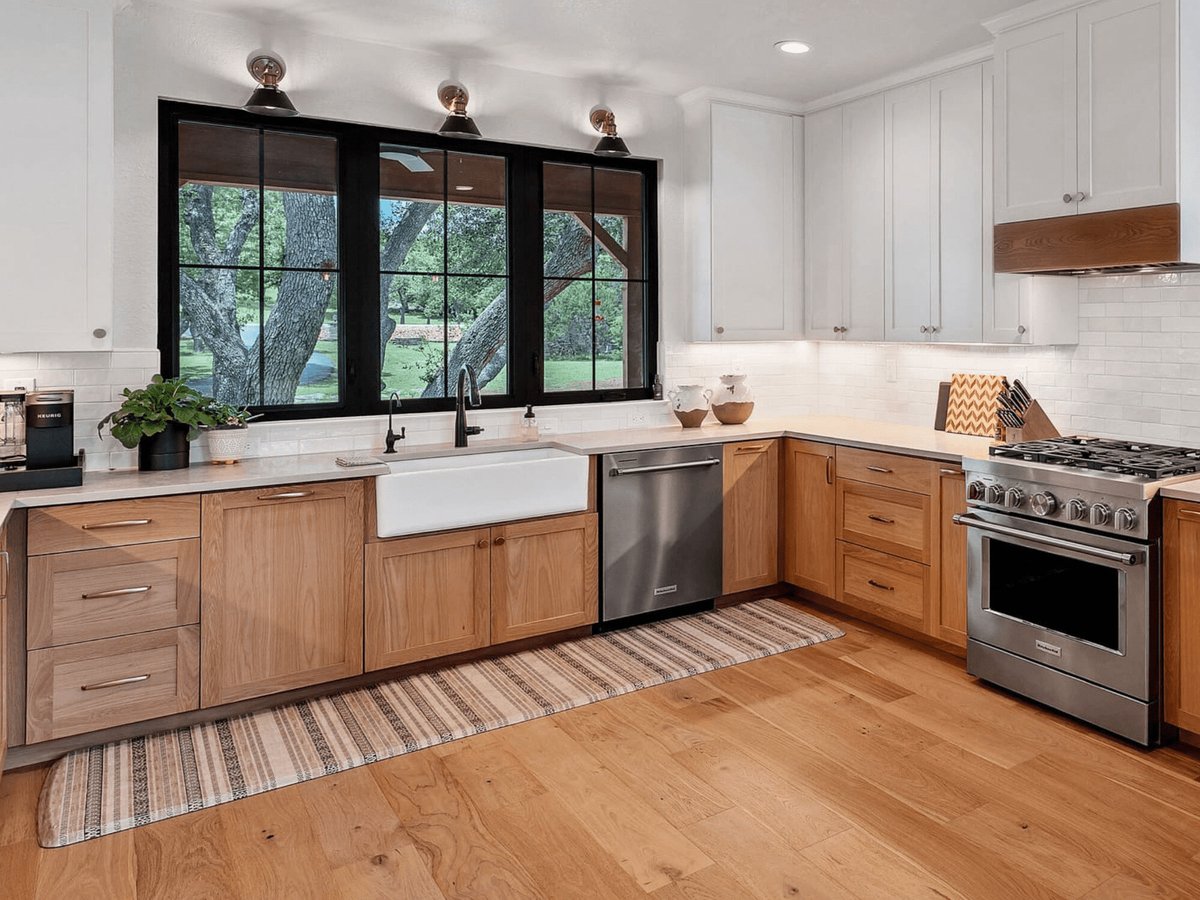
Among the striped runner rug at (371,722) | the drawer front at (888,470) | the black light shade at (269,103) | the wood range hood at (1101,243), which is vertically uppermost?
the black light shade at (269,103)

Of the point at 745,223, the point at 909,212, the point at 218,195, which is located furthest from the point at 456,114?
the point at 909,212

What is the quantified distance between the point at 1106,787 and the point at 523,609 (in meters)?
2.22

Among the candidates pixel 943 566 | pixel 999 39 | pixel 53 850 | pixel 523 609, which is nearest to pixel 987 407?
pixel 943 566

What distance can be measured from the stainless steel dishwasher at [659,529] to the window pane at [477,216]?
46.1 inches

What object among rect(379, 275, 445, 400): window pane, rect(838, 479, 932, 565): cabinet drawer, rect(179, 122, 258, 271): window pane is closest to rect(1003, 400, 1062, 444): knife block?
rect(838, 479, 932, 565): cabinet drawer

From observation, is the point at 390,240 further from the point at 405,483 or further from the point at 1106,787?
the point at 1106,787

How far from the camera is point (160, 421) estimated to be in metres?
3.16

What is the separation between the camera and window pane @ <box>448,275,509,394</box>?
419 cm

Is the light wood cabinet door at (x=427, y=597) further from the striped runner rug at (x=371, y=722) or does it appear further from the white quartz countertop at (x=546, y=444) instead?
the white quartz countertop at (x=546, y=444)

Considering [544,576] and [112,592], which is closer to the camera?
[112,592]

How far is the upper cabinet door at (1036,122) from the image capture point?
3.32 meters

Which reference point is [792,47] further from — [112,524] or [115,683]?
[115,683]

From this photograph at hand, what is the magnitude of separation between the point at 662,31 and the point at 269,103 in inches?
64.9

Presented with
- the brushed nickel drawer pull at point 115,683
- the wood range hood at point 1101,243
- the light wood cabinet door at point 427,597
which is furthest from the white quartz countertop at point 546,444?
the wood range hood at point 1101,243
